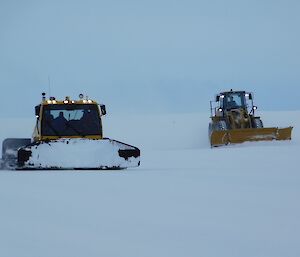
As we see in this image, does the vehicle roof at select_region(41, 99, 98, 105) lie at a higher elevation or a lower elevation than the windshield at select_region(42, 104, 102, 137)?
higher

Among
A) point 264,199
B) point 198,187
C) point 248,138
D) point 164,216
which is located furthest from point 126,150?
point 248,138

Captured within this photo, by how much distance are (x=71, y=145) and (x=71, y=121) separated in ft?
5.44

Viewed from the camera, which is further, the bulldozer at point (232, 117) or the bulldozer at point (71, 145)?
the bulldozer at point (232, 117)

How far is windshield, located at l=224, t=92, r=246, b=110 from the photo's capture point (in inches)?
952

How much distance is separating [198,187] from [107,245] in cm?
372

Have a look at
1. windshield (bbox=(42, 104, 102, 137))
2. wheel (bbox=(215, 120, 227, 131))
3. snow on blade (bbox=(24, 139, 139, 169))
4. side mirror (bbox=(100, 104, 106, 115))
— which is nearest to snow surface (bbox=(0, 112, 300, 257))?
snow on blade (bbox=(24, 139, 139, 169))

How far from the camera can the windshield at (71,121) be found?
1334 cm

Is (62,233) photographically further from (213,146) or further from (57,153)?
(213,146)

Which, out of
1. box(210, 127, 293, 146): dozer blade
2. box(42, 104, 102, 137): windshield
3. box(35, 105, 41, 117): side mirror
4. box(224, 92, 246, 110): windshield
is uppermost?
box(224, 92, 246, 110): windshield

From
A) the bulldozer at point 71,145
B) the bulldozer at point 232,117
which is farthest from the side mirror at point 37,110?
the bulldozer at point 232,117

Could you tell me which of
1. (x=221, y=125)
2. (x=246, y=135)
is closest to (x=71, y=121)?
(x=246, y=135)

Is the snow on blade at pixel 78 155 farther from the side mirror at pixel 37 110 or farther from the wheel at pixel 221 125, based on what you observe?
the wheel at pixel 221 125

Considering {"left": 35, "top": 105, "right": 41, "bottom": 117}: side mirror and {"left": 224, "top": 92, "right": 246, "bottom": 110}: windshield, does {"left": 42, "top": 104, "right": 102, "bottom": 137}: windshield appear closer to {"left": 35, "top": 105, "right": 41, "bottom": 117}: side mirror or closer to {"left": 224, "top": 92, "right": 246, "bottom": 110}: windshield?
{"left": 35, "top": 105, "right": 41, "bottom": 117}: side mirror

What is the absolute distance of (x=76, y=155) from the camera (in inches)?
464
